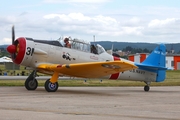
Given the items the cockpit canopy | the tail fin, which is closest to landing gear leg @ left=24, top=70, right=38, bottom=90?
the cockpit canopy

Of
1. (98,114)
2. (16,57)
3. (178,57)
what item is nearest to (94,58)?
(16,57)

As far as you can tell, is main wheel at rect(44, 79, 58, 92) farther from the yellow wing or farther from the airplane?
the yellow wing

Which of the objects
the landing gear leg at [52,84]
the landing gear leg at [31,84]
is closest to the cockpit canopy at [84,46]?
the landing gear leg at [52,84]

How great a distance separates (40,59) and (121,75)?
4.10 meters

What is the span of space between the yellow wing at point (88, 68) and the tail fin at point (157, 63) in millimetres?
2924

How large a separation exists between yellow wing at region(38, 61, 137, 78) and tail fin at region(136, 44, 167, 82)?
2.92 meters

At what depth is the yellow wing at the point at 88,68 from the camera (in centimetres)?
1600

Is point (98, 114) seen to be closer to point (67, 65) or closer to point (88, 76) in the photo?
point (67, 65)

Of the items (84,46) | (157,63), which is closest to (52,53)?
(84,46)

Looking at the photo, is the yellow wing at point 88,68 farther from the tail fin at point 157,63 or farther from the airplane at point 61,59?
the tail fin at point 157,63

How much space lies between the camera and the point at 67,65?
643 inches

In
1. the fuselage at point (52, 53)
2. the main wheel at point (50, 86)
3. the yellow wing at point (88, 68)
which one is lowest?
the main wheel at point (50, 86)

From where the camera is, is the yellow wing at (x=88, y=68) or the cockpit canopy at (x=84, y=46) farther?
the cockpit canopy at (x=84, y=46)

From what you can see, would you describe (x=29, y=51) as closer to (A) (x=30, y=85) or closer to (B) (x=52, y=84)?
(B) (x=52, y=84)
